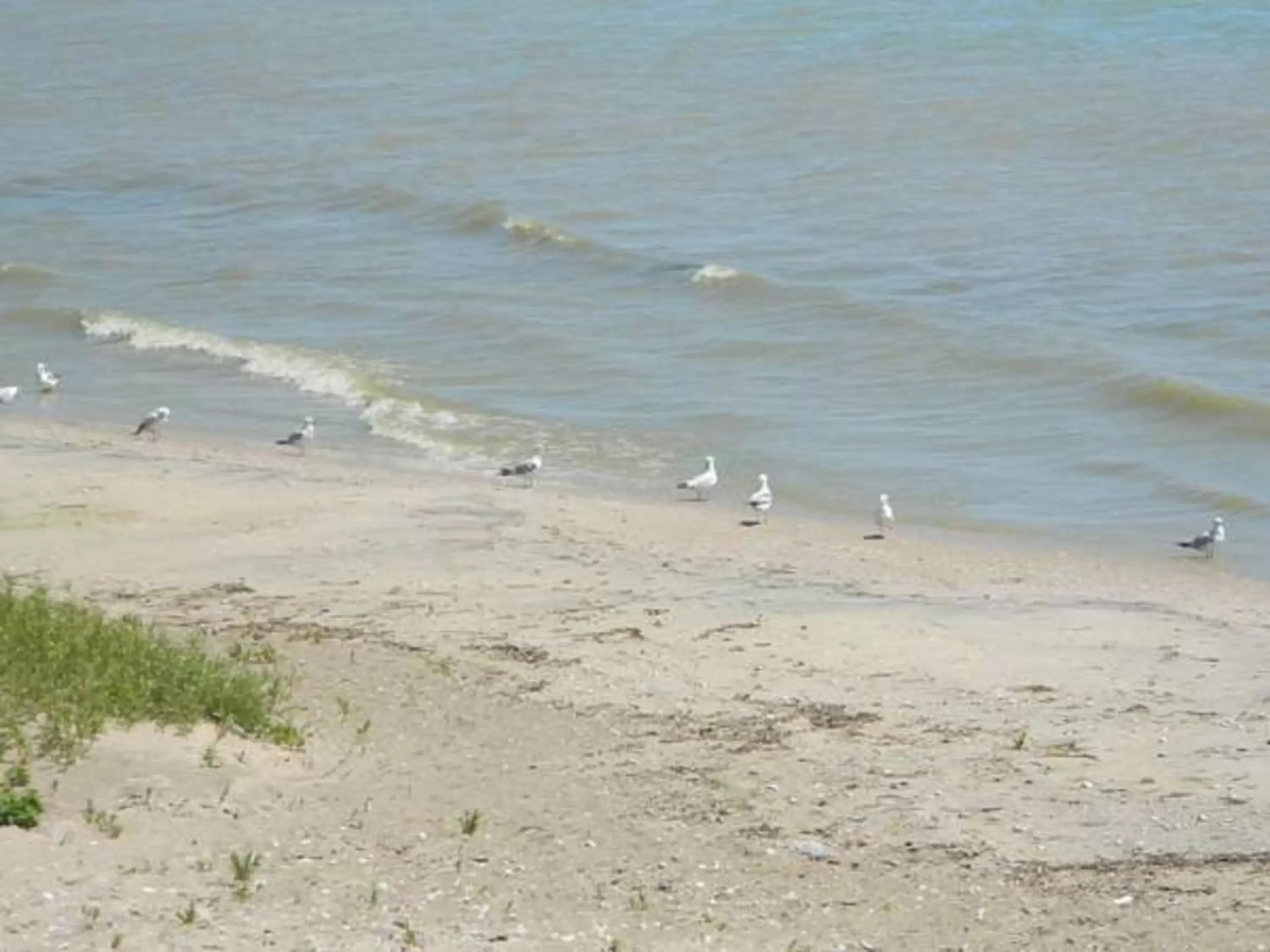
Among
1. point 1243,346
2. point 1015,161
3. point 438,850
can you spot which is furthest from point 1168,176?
point 438,850

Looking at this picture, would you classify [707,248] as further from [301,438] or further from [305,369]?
[301,438]

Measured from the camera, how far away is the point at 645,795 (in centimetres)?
1201

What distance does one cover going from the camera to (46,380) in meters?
23.7

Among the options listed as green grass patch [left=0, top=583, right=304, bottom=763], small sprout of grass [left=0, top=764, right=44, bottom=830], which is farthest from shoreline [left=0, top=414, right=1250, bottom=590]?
small sprout of grass [left=0, top=764, right=44, bottom=830]

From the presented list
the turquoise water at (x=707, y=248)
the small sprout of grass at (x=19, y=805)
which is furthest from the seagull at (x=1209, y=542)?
the small sprout of grass at (x=19, y=805)

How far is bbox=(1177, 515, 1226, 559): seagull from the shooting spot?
17.9 metres

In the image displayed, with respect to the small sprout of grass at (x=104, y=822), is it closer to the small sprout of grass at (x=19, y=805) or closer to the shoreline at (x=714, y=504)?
the small sprout of grass at (x=19, y=805)

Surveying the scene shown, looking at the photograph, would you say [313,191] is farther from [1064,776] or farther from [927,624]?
[1064,776]

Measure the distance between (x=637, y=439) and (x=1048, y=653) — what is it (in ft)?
25.3

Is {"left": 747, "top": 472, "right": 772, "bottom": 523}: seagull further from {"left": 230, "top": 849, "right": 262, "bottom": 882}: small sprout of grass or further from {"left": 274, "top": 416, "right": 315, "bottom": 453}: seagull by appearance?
{"left": 230, "top": 849, "right": 262, "bottom": 882}: small sprout of grass

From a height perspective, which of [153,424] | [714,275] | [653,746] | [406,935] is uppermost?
[406,935]

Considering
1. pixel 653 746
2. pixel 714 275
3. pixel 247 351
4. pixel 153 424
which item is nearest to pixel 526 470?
pixel 153 424

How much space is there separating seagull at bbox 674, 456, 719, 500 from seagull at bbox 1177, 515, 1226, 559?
11.7ft

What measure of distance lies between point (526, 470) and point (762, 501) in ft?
6.86
